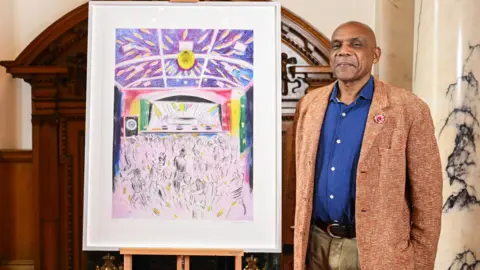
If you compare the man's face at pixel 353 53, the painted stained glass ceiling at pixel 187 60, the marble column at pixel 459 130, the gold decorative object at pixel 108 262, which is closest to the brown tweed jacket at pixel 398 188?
the man's face at pixel 353 53

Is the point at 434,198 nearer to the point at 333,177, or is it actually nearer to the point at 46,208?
the point at 333,177

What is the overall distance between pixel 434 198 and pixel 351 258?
297 millimetres

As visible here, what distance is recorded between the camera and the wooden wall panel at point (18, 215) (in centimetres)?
304

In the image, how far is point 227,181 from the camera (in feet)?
7.25

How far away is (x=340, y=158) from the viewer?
1590 mm

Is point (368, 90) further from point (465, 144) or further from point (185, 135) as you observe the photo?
point (185, 135)

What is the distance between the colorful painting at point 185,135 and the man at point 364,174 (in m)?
0.55

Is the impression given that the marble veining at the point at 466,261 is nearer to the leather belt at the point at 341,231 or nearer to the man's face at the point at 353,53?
the leather belt at the point at 341,231

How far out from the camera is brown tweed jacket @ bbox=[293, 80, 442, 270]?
1499mm

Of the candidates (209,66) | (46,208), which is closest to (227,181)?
(209,66)

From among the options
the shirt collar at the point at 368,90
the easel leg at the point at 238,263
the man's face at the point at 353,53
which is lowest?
the easel leg at the point at 238,263

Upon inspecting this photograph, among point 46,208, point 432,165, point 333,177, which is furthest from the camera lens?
point 46,208

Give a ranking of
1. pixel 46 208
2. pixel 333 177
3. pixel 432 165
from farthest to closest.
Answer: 1. pixel 46 208
2. pixel 333 177
3. pixel 432 165

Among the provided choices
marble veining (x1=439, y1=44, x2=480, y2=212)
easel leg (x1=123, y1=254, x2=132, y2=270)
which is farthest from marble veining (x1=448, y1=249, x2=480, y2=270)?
easel leg (x1=123, y1=254, x2=132, y2=270)
